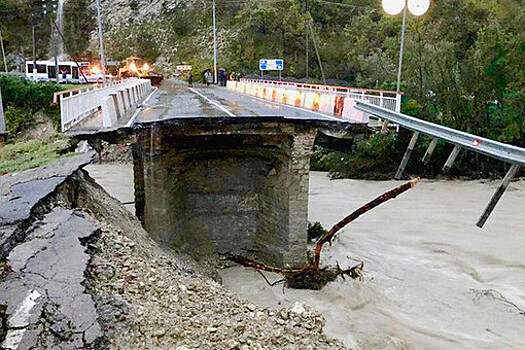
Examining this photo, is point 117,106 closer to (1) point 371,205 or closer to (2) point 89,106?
(2) point 89,106

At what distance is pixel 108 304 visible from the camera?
486 centimetres

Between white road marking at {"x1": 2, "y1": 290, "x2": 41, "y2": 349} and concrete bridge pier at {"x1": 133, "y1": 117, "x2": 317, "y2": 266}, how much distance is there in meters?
7.94

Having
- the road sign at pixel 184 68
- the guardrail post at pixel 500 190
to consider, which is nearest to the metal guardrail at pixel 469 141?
the guardrail post at pixel 500 190

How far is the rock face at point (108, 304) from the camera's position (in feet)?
14.5

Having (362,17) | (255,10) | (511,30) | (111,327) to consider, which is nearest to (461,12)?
(362,17)

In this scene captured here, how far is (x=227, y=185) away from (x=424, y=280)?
6488 mm

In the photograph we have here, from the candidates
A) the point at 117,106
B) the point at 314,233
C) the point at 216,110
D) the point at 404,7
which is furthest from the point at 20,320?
the point at 404,7

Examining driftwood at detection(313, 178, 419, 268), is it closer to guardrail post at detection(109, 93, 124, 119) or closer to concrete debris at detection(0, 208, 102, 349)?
concrete debris at detection(0, 208, 102, 349)

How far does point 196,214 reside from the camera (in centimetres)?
1460

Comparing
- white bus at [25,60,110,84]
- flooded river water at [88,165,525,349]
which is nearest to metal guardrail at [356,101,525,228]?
flooded river water at [88,165,525,349]

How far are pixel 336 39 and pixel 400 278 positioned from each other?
1864 inches

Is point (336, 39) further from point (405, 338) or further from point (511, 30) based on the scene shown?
point (405, 338)

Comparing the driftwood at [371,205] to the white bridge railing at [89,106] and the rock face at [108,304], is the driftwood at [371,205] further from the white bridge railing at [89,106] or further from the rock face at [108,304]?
the white bridge railing at [89,106]

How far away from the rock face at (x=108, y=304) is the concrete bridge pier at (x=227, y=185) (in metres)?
6.33
